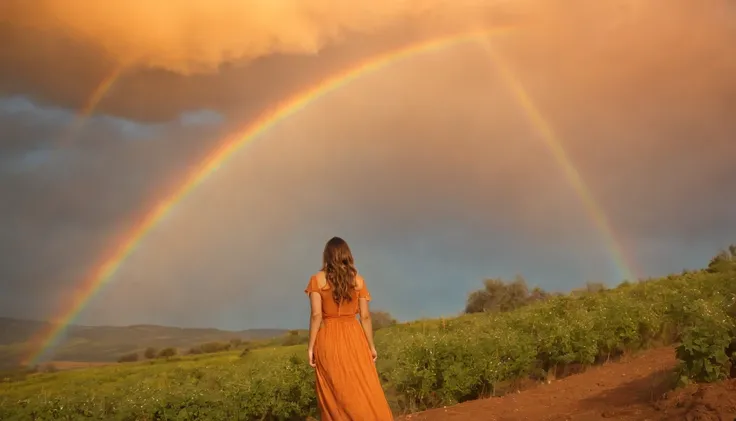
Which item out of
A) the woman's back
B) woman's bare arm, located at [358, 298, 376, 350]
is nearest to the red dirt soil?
woman's bare arm, located at [358, 298, 376, 350]

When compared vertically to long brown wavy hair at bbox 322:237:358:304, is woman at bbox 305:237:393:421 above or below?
below

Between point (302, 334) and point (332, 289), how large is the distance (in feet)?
151

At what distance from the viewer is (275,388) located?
1466cm

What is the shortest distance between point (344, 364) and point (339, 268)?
1095mm

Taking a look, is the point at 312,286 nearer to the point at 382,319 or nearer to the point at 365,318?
the point at 365,318

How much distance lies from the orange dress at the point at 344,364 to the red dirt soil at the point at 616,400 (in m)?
4.34

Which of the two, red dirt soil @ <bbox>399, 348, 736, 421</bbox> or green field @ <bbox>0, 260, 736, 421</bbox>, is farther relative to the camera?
green field @ <bbox>0, 260, 736, 421</bbox>

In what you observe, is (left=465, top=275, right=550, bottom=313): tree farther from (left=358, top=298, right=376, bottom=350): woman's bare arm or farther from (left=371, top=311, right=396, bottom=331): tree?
(left=358, top=298, right=376, bottom=350): woman's bare arm

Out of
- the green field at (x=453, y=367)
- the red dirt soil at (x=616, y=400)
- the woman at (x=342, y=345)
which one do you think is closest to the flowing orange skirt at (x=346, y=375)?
the woman at (x=342, y=345)

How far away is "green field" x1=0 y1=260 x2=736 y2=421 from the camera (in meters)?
11.9

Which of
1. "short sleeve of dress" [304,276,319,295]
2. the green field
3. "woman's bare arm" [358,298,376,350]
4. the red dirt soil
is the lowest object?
the red dirt soil

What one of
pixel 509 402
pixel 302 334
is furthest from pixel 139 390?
pixel 302 334

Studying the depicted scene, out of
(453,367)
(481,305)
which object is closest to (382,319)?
(481,305)

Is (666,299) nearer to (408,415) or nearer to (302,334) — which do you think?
(408,415)
